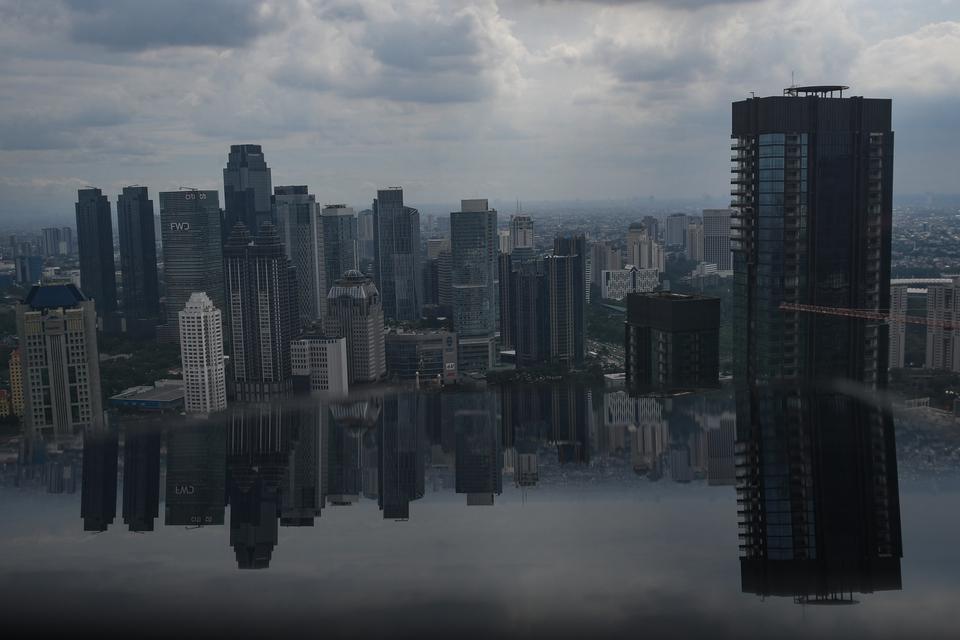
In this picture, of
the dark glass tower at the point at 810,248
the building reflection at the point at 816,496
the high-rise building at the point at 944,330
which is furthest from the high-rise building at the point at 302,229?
the building reflection at the point at 816,496

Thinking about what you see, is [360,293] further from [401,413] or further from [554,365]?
[401,413]

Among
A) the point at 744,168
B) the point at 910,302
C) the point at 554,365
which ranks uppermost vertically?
A: the point at 744,168

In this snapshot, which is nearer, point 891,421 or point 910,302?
point 891,421

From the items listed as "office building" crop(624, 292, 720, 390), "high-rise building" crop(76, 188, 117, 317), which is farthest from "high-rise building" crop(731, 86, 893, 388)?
"high-rise building" crop(76, 188, 117, 317)

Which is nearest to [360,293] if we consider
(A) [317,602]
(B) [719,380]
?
(B) [719,380]

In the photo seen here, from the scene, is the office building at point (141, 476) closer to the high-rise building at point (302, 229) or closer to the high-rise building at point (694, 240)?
the high-rise building at point (302, 229)

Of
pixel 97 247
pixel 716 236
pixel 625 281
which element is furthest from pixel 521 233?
pixel 97 247
